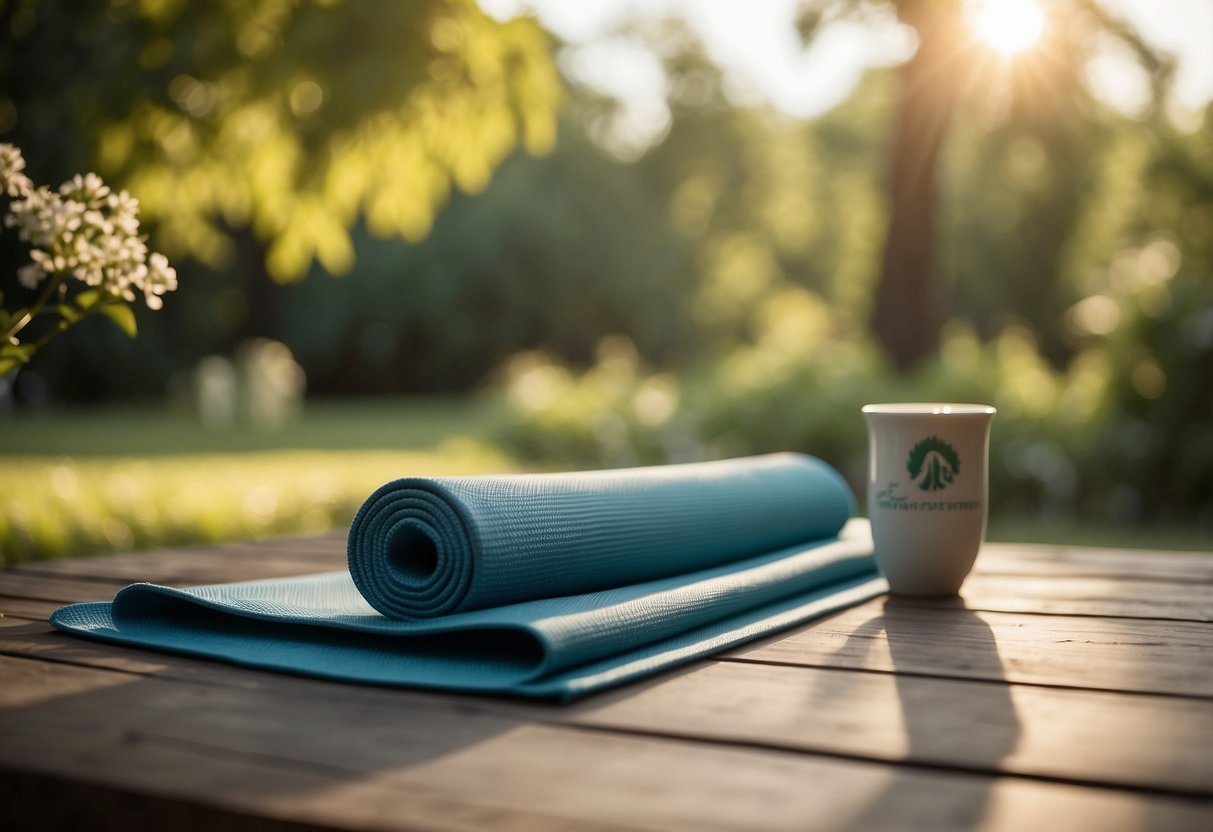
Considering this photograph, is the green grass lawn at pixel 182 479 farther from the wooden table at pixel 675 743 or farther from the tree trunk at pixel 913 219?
the tree trunk at pixel 913 219

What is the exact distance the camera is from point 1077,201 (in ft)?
85.1

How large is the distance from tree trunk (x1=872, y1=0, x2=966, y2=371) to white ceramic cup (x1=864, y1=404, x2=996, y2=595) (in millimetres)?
6573

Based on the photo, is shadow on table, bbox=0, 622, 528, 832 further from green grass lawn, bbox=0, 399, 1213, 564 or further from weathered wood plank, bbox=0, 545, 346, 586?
green grass lawn, bbox=0, 399, 1213, 564

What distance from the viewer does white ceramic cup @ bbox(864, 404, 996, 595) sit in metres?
1.44

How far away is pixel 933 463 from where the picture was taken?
4.72 ft

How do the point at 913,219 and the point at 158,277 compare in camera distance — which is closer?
the point at 158,277

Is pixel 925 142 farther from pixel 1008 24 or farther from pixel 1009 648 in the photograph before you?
pixel 1009 648

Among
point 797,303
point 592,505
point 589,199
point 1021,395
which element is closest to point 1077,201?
point 797,303

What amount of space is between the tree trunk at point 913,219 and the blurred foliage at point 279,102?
408 cm

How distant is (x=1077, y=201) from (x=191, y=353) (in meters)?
19.6

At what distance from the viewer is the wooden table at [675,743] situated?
712mm

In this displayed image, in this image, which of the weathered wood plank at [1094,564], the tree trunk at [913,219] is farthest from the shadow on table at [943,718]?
the tree trunk at [913,219]

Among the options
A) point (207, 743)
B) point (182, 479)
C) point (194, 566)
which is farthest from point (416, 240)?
point (207, 743)

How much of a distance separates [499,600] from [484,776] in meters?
0.42
